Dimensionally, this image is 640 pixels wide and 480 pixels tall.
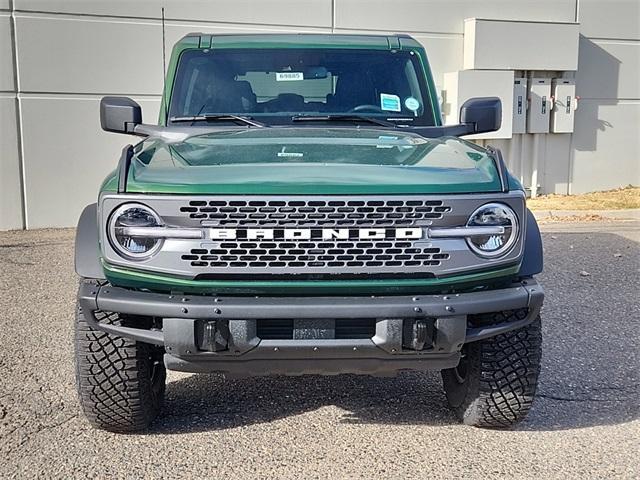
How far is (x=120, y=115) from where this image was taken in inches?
170

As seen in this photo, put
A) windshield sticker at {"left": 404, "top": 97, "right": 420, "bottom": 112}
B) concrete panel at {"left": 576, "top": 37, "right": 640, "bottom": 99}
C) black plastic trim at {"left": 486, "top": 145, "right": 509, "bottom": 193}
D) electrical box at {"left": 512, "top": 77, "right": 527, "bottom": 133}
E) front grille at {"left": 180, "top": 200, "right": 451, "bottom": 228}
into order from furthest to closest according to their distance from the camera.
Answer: concrete panel at {"left": 576, "top": 37, "right": 640, "bottom": 99}, electrical box at {"left": 512, "top": 77, "right": 527, "bottom": 133}, windshield sticker at {"left": 404, "top": 97, "right": 420, "bottom": 112}, black plastic trim at {"left": 486, "top": 145, "right": 509, "bottom": 193}, front grille at {"left": 180, "top": 200, "right": 451, "bottom": 228}

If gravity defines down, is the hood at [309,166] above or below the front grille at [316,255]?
above

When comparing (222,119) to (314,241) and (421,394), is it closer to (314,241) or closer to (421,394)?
(314,241)

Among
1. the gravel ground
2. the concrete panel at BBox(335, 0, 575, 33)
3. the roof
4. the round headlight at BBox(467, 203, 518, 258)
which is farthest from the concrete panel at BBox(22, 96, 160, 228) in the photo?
the round headlight at BBox(467, 203, 518, 258)

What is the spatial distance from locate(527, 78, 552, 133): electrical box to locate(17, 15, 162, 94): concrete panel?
6.13 m

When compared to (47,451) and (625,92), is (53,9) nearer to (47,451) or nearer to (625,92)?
(47,451)

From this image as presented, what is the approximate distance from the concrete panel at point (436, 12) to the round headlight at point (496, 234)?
869 centimetres

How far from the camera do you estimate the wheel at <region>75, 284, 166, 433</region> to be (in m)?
3.35

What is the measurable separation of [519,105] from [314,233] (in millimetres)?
10297

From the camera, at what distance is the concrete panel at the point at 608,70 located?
12930 mm

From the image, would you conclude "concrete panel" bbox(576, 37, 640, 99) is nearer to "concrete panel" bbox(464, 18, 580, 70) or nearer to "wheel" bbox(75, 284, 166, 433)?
"concrete panel" bbox(464, 18, 580, 70)

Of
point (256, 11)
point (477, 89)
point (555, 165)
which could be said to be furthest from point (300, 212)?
point (555, 165)

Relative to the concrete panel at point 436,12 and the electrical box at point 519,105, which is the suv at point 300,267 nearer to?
the concrete panel at point 436,12

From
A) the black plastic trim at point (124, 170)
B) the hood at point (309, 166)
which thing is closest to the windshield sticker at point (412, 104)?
the hood at point (309, 166)
